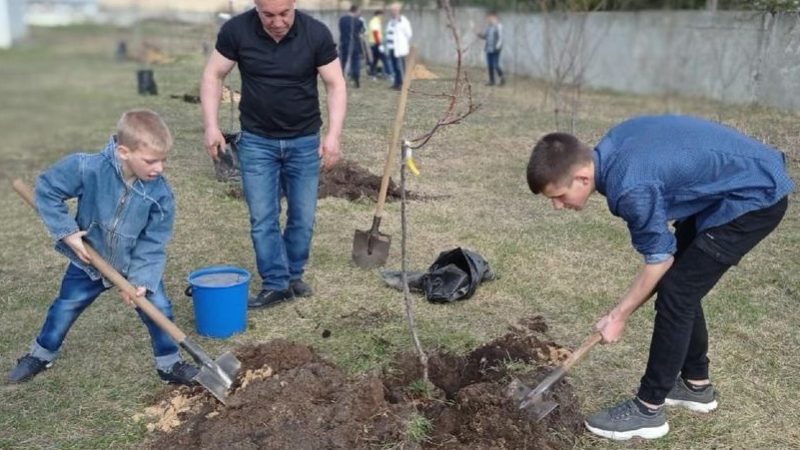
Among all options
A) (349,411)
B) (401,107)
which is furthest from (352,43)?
(349,411)

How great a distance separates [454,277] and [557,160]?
6.22ft

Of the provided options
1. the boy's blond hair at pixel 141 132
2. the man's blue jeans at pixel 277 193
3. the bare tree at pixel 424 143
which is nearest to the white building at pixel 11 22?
the boy's blond hair at pixel 141 132

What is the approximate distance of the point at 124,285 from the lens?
112 inches

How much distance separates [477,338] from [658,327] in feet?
3.78

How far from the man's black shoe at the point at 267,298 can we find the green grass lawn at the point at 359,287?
50 millimetres

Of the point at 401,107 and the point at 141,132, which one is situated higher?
the point at 141,132

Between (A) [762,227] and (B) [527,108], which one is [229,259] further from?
(B) [527,108]

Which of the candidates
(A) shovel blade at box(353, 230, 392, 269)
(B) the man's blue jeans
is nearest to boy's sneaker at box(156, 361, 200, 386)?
(B) the man's blue jeans

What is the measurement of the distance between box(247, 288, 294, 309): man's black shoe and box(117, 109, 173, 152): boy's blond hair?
1.43 m

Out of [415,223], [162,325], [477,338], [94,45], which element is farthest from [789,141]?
[94,45]

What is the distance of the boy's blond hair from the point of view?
2740 millimetres

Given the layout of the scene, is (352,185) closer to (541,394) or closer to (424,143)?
(424,143)

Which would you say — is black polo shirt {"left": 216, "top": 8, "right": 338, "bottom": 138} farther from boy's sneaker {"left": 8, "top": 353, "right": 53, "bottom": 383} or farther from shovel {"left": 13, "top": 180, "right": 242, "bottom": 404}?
boy's sneaker {"left": 8, "top": 353, "right": 53, "bottom": 383}

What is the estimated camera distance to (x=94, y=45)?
5.73ft
